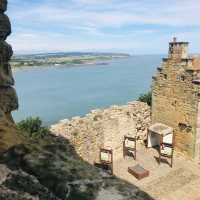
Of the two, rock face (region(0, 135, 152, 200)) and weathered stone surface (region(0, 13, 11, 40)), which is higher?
weathered stone surface (region(0, 13, 11, 40))

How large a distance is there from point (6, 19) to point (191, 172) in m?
13.0

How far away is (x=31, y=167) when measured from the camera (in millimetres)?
2639

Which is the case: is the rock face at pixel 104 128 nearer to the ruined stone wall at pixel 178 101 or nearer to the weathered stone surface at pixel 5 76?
the ruined stone wall at pixel 178 101

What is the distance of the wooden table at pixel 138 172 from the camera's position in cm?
1427

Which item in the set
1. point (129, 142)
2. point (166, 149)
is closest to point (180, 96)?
point (166, 149)

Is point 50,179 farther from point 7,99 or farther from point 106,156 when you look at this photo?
point 106,156

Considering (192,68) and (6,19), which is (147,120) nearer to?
(192,68)

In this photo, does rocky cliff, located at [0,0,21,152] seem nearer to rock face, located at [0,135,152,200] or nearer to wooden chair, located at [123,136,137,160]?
rock face, located at [0,135,152,200]

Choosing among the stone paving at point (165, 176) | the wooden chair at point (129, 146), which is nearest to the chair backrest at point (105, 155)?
the stone paving at point (165, 176)

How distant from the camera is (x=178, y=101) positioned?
53.6 ft

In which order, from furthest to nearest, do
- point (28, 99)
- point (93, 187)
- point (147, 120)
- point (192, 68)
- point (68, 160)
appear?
point (28, 99) → point (147, 120) → point (192, 68) → point (68, 160) → point (93, 187)

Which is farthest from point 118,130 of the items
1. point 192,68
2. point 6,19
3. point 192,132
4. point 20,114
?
point 20,114

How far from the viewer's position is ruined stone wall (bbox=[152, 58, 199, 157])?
610 inches

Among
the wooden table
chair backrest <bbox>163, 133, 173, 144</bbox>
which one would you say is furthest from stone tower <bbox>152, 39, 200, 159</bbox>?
the wooden table
